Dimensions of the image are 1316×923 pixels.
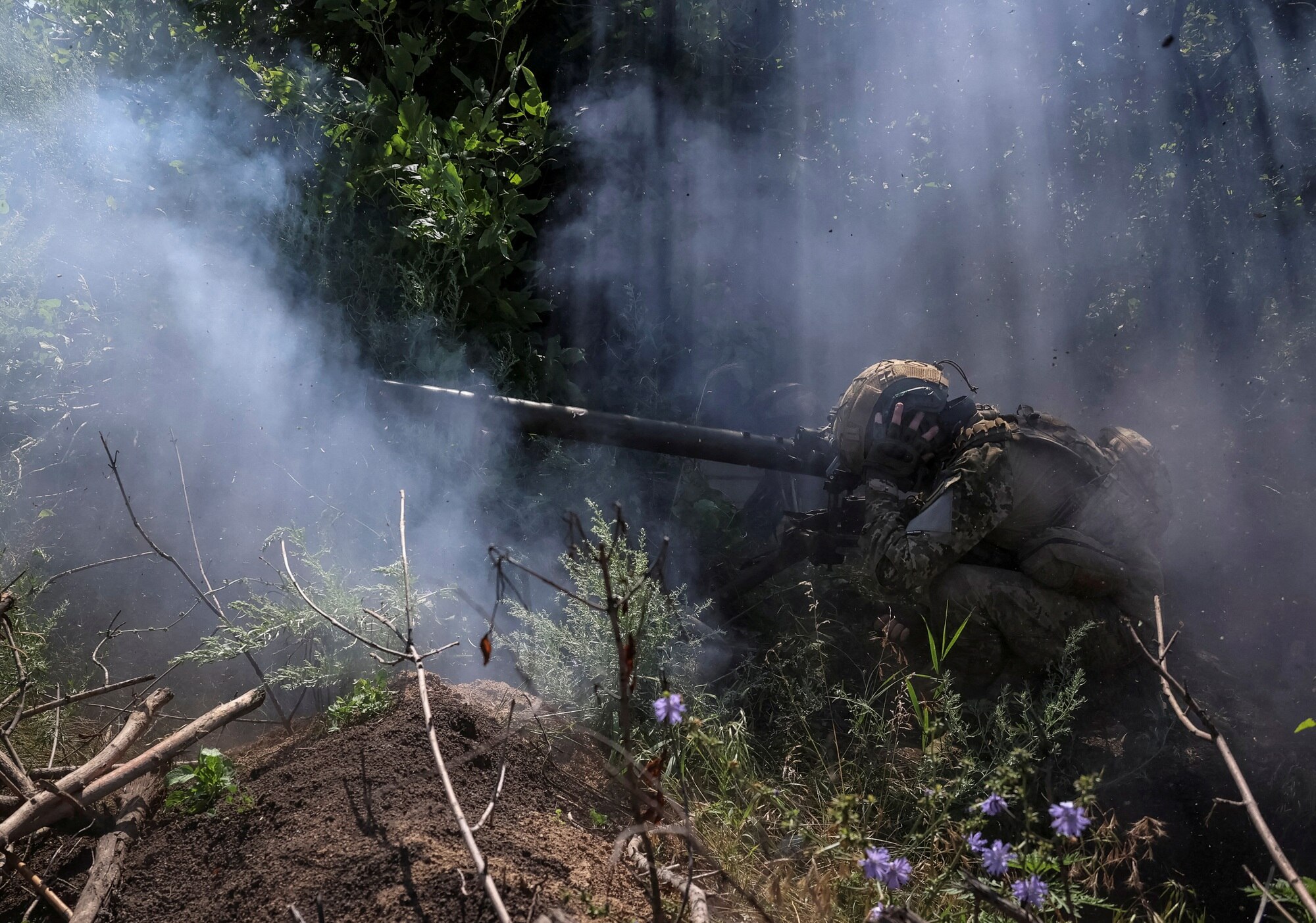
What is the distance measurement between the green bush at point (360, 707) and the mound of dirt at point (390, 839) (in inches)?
2.5

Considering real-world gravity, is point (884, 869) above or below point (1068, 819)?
below

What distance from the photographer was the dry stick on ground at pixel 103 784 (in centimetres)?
239

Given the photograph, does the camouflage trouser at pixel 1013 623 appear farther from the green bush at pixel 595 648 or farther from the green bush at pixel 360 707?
the green bush at pixel 360 707

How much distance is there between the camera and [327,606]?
12.0ft

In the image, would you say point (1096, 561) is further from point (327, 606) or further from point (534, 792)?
point (327, 606)

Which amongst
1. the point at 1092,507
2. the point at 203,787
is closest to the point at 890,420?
the point at 1092,507

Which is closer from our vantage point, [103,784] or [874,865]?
[874,865]

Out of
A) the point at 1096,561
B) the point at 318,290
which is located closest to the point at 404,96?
the point at 318,290

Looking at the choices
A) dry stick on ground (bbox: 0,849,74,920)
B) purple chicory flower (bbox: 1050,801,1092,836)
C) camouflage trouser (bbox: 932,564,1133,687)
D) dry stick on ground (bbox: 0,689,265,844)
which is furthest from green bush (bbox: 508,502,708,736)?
purple chicory flower (bbox: 1050,801,1092,836)

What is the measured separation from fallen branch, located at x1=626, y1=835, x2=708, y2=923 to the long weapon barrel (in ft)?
8.23

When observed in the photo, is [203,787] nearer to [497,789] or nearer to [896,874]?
[497,789]

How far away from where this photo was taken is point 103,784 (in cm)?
256

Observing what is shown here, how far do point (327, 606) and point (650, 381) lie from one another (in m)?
2.76

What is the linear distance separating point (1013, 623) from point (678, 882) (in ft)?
8.72
